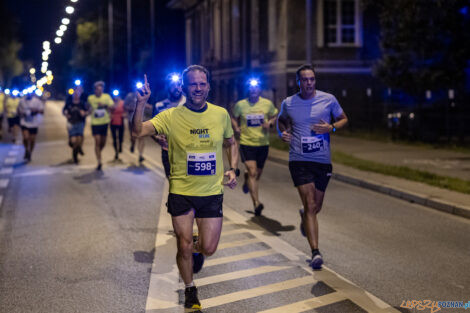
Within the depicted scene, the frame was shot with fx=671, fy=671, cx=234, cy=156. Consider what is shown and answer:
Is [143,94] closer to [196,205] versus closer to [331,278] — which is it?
[196,205]

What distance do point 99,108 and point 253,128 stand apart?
6.67m

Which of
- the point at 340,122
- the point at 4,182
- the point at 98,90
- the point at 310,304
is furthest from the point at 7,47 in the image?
the point at 310,304

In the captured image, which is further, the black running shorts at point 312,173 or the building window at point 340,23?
the building window at point 340,23

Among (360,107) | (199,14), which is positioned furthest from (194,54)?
(360,107)

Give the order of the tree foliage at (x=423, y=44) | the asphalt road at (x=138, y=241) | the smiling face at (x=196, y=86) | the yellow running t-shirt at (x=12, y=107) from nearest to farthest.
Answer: the smiling face at (x=196, y=86)
the asphalt road at (x=138, y=241)
the tree foliage at (x=423, y=44)
the yellow running t-shirt at (x=12, y=107)

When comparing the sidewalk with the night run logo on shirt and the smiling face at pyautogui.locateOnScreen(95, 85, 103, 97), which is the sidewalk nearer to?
the smiling face at pyautogui.locateOnScreen(95, 85, 103, 97)

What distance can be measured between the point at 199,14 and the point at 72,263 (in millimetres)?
44020

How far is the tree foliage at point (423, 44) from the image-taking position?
20797 millimetres

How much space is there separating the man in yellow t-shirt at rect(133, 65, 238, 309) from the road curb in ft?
18.1

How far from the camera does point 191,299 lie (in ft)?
17.1

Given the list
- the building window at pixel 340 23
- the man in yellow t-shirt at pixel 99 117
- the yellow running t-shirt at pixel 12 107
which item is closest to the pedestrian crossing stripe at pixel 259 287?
the man in yellow t-shirt at pixel 99 117

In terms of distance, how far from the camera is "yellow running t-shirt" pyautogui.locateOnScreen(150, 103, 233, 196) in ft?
16.9

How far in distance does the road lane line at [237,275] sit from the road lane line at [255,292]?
1.30 feet

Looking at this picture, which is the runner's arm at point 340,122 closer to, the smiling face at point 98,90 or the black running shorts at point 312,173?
the black running shorts at point 312,173
